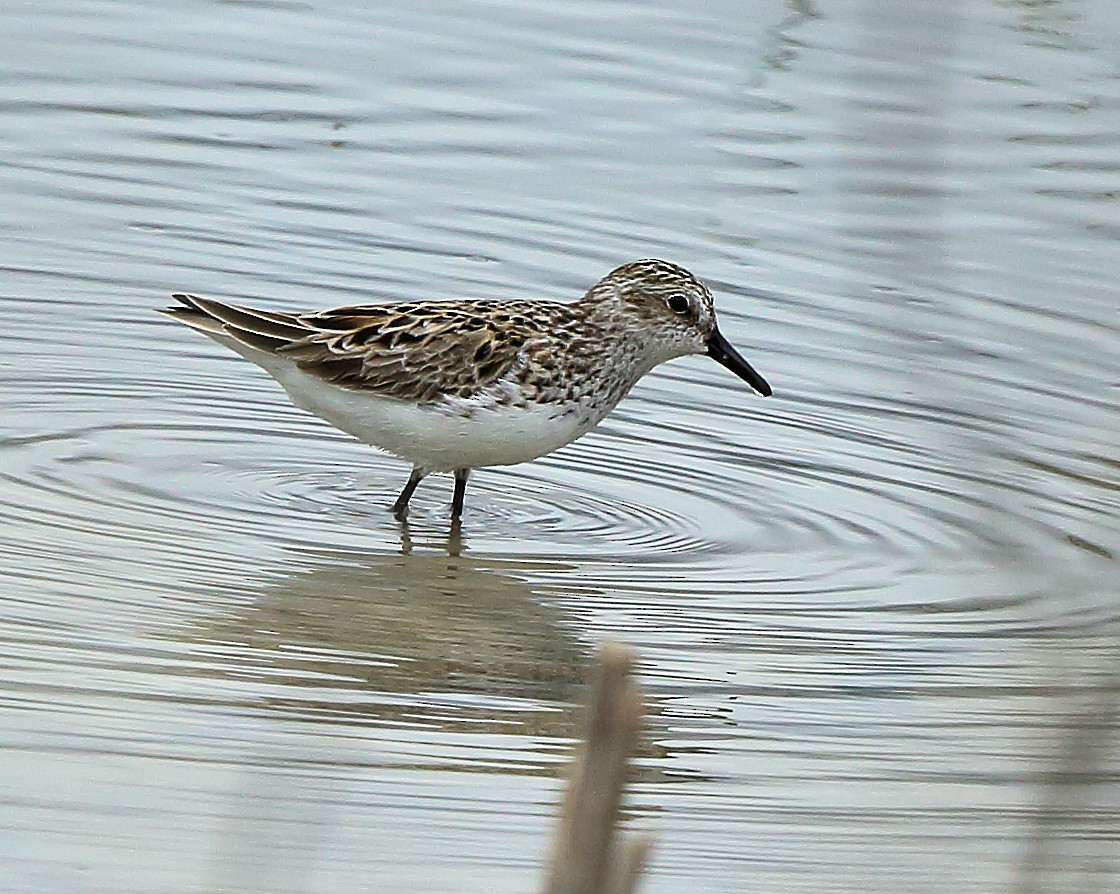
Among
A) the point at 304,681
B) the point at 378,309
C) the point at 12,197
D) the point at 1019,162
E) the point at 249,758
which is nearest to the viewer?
the point at 249,758

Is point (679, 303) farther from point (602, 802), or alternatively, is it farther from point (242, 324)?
point (602, 802)

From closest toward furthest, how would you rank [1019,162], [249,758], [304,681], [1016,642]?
[249,758]
[304,681]
[1016,642]
[1019,162]

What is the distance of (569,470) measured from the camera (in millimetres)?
8461

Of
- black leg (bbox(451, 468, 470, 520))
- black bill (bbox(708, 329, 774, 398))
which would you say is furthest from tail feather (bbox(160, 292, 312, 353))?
black bill (bbox(708, 329, 774, 398))

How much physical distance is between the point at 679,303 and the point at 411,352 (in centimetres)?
108

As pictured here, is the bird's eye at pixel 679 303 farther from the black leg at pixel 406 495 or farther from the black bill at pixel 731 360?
the black leg at pixel 406 495

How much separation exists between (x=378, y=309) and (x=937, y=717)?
2764 mm

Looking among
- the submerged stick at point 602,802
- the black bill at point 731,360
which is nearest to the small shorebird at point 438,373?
the black bill at point 731,360

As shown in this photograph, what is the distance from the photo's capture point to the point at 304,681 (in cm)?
598

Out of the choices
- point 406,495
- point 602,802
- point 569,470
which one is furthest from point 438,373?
point 602,802

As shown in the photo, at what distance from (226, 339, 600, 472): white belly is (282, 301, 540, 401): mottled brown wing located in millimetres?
49

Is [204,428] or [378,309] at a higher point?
[378,309]

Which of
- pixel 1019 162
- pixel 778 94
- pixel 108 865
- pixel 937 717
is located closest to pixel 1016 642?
pixel 937 717

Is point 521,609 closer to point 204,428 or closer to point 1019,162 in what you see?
point 204,428
